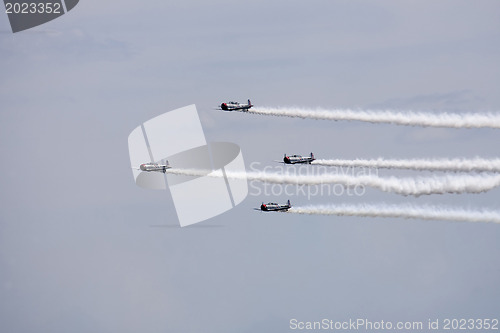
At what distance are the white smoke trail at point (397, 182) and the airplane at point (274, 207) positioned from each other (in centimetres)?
589

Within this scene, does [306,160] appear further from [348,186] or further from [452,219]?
[452,219]

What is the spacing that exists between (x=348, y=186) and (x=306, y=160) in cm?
1022

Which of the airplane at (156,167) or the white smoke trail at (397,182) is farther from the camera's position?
the airplane at (156,167)

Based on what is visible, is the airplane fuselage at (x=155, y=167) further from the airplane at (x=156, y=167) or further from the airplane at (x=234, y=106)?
the airplane at (x=234, y=106)

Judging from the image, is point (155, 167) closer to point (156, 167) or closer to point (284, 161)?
point (156, 167)

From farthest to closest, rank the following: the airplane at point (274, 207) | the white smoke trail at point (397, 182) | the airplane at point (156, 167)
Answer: the airplane at point (156, 167)
the airplane at point (274, 207)
the white smoke trail at point (397, 182)

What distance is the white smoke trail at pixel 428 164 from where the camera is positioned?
128625 millimetres

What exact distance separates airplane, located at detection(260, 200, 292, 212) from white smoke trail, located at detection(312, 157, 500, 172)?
1215 centimetres

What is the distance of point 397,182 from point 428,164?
479cm

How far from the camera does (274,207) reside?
15350 cm

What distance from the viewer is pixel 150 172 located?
6649 inches

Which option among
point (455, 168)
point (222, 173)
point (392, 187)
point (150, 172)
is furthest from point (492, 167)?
point (150, 172)

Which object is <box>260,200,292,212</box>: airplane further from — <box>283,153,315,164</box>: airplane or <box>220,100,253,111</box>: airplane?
<box>220,100,253,111</box>: airplane

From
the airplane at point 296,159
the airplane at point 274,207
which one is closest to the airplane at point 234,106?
the airplane at point 296,159
